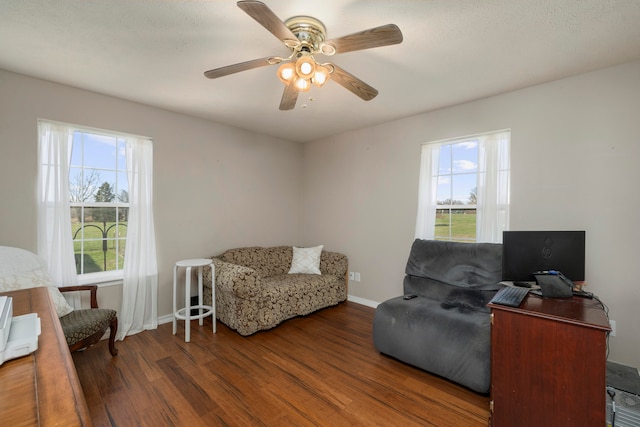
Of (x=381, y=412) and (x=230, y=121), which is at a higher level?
(x=230, y=121)

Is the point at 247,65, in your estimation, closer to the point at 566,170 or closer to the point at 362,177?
the point at 362,177

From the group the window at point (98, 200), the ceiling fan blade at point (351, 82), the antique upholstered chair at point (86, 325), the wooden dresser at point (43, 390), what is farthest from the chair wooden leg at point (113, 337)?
the ceiling fan blade at point (351, 82)

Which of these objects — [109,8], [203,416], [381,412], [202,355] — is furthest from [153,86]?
[381,412]

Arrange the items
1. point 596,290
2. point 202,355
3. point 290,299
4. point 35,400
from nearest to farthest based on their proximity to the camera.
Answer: point 35,400 < point 596,290 < point 202,355 < point 290,299

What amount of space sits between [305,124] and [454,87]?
1900mm

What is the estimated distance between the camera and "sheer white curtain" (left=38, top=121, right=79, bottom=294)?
2.62 m

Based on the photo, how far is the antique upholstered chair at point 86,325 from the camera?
2139mm

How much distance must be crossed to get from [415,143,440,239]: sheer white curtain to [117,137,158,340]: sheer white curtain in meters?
3.14

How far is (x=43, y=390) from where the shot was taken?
780mm

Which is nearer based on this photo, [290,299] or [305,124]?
[290,299]

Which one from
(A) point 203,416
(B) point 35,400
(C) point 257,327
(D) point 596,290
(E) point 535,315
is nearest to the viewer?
(B) point 35,400

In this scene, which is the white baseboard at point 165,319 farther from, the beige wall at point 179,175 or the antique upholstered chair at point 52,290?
the antique upholstered chair at point 52,290

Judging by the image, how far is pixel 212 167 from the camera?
3.79 meters

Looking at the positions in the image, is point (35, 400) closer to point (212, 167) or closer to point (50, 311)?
point (50, 311)
